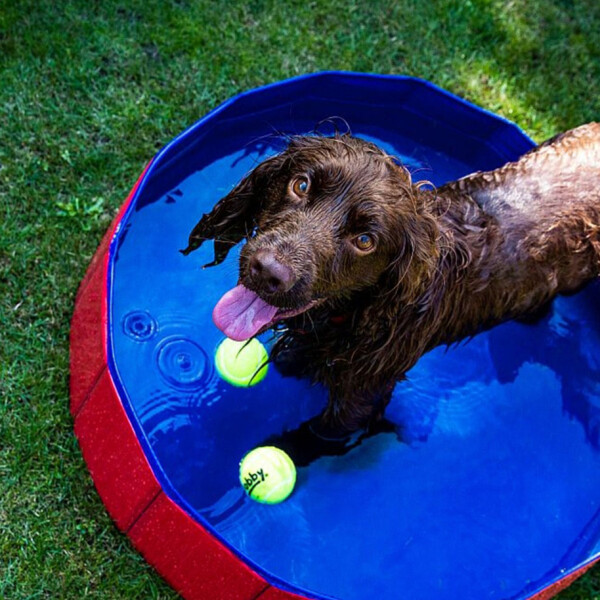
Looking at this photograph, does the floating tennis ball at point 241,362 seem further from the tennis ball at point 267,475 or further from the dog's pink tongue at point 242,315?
the dog's pink tongue at point 242,315

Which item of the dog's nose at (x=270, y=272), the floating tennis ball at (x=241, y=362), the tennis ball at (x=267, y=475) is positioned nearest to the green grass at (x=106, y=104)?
the tennis ball at (x=267, y=475)

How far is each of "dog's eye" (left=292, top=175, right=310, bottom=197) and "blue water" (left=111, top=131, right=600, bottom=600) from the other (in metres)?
1.15

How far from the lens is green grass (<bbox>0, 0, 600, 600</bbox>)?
11.2ft

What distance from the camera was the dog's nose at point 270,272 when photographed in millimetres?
2482

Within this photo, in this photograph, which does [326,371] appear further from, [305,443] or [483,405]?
[483,405]

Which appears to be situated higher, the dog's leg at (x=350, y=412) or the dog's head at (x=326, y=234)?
the dog's head at (x=326, y=234)

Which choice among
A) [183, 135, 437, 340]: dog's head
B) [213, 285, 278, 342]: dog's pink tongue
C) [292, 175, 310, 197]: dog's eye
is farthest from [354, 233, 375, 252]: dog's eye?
[213, 285, 278, 342]: dog's pink tongue

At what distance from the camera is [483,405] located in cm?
426

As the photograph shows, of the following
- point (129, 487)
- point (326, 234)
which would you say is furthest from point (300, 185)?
point (129, 487)

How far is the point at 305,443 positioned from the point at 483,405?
1118 mm

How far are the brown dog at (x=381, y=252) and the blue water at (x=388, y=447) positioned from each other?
0.40 meters

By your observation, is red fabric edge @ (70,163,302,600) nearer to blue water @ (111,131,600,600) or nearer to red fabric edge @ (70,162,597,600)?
red fabric edge @ (70,162,597,600)

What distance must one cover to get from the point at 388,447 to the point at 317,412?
43 cm

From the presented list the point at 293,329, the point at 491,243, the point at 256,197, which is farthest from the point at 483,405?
the point at 256,197
